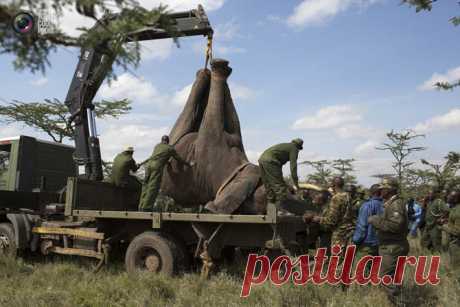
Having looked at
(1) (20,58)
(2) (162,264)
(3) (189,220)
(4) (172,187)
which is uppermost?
(1) (20,58)

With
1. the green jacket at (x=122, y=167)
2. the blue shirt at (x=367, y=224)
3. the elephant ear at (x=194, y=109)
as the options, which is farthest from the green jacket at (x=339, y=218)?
the green jacket at (x=122, y=167)

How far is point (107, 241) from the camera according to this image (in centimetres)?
744

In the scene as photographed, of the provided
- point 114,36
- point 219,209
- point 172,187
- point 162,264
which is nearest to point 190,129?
point 172,187

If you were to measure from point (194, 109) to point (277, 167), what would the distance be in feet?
7.60

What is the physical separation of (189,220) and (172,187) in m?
1.75

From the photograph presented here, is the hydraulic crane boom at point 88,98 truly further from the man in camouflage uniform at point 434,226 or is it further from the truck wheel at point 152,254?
the man in camouflage uniform at point 434,226

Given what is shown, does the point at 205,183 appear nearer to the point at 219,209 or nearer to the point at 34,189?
the point at 219,209

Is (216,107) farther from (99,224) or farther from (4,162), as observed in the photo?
(4,162)

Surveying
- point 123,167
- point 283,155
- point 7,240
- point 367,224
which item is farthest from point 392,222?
point 7,240

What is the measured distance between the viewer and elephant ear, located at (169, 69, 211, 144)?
28.7 feet

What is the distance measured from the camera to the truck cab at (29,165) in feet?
28.2

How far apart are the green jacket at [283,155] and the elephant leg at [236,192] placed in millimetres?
388

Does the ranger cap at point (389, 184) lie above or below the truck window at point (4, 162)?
below

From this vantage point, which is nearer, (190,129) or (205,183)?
(205,183)
